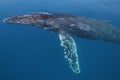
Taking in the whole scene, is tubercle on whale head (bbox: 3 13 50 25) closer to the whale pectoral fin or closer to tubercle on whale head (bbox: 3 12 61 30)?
tubercle on whale head (bbox: 3 12 61 30)

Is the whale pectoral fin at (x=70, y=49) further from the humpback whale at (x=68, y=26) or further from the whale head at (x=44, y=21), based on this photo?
the whale head at (x=44, y=21)

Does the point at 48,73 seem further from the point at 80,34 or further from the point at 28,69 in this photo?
the point at 80,34

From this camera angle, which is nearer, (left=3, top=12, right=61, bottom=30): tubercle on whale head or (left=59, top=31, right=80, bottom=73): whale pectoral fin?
(left=59, top=31, right=80, bottom=73): whale pectoral fin

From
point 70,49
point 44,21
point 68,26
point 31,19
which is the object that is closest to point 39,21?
point 44,21

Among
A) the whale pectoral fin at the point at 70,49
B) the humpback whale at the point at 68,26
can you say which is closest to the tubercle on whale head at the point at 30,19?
the humpback whale at the point at 68,26

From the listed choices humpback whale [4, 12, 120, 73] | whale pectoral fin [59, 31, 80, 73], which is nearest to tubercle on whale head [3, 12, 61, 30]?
humpback whale [4, 12, 120, 73]

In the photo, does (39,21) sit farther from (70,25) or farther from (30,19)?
(70,25)
